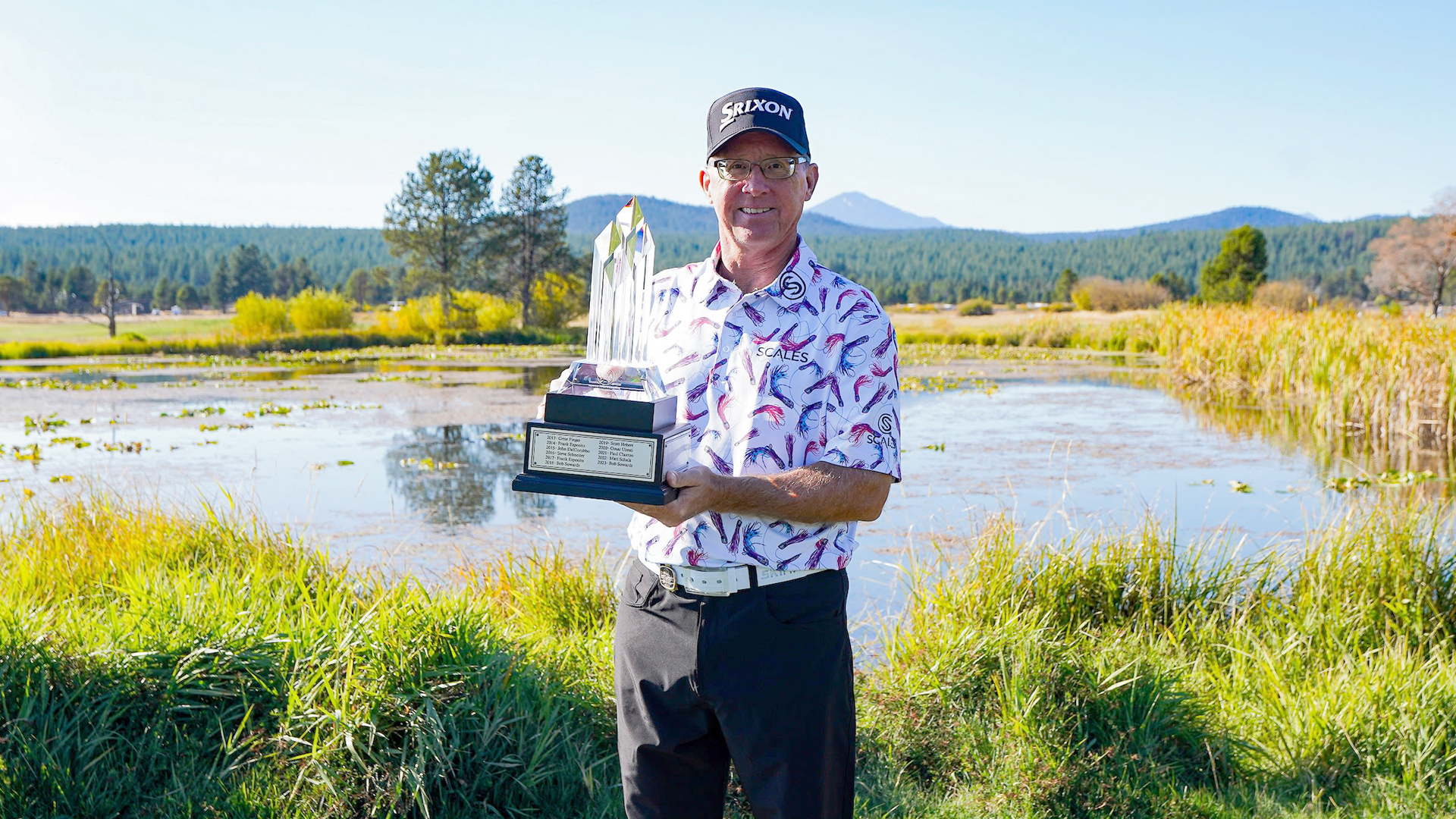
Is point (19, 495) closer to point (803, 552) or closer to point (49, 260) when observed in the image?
point (803, 552)

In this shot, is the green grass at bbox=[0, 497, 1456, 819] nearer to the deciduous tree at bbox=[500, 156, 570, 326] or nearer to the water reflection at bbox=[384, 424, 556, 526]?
the water reflection at bbox=[384, 424, 556, 526]

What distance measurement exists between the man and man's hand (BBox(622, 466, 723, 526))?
0.01 metres

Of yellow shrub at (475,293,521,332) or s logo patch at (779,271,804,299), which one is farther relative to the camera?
yellow shrub at (475,293,521,332)

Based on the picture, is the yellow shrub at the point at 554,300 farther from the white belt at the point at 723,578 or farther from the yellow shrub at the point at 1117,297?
Answer: the white belt at the point at 723,578

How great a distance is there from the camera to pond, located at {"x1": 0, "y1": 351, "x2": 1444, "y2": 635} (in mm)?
6863

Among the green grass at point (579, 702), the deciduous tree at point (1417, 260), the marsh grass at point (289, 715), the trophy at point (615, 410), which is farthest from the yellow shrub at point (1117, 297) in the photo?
the trophy at point (615, 410)

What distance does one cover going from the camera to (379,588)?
13.7ft

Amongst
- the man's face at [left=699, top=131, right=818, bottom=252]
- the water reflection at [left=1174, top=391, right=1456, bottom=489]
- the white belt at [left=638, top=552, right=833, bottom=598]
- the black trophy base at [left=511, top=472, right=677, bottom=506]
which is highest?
the man's face at [left=699, top=131, right=818, bottom=252]

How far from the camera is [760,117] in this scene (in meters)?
2.00

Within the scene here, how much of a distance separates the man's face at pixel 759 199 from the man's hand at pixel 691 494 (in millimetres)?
501

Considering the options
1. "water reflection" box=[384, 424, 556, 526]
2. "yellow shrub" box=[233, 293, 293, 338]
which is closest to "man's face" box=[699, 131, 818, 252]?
"water reflection" box=[384, 424, 556, 526]

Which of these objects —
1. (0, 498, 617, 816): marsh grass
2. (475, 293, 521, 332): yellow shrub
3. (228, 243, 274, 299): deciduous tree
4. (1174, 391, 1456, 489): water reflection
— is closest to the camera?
(0, 498, 617, 816): marsh grass

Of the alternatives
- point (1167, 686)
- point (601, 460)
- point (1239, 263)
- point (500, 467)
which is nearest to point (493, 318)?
point (1239, 263)

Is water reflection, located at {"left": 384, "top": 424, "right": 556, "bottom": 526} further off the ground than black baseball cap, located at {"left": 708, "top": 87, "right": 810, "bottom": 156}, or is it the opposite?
black baseball cap, located at {"left": 708, "top": 87, "right": 810, "bottom": 156}
